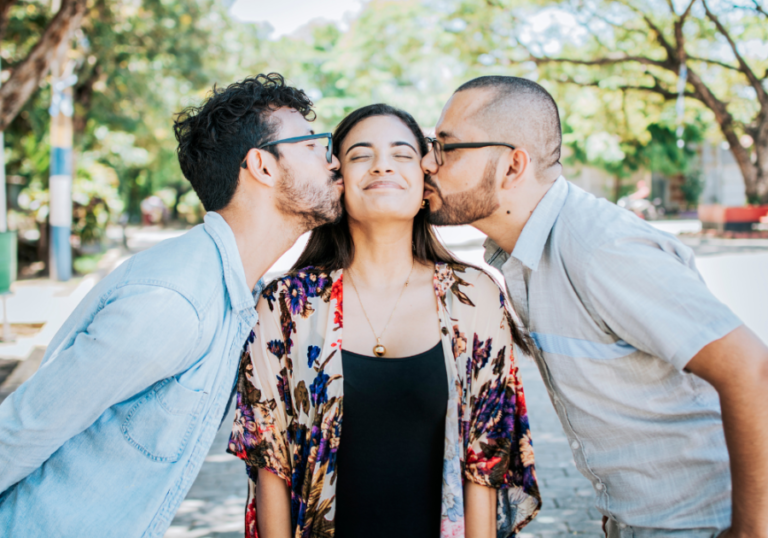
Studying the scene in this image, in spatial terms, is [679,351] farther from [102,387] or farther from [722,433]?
[102,387]

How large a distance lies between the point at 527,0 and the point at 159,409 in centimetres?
1992

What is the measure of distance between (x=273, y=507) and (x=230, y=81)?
19221 mm

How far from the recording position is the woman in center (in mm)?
2281

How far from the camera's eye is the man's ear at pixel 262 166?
100 inches

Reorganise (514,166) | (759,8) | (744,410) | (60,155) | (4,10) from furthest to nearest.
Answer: (759,8) → (60,155) → (4,10) → (514,166) → (744,410)

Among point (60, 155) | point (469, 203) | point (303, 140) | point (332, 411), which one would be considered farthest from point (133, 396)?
point (60, 155)

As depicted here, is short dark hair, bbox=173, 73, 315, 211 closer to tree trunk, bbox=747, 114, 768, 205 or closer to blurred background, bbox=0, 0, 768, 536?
blurred background, bbox=0, 0, 768, 536

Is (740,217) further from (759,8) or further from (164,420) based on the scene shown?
(164,420)

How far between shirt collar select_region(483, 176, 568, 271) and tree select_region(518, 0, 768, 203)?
18.7 metres

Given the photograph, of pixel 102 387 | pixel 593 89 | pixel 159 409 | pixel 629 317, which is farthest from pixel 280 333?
pixel 593 89

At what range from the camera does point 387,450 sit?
2.29m

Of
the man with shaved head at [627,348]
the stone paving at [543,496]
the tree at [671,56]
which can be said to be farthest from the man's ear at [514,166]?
the tree at [671,56]

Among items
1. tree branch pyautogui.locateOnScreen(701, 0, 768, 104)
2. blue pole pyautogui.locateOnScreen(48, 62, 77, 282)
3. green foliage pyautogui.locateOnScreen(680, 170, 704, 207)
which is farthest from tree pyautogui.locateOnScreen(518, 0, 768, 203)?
green foliage pyautogui.locateOnScreen(680, 170, 704, 207)

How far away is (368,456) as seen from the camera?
90.3 inches
